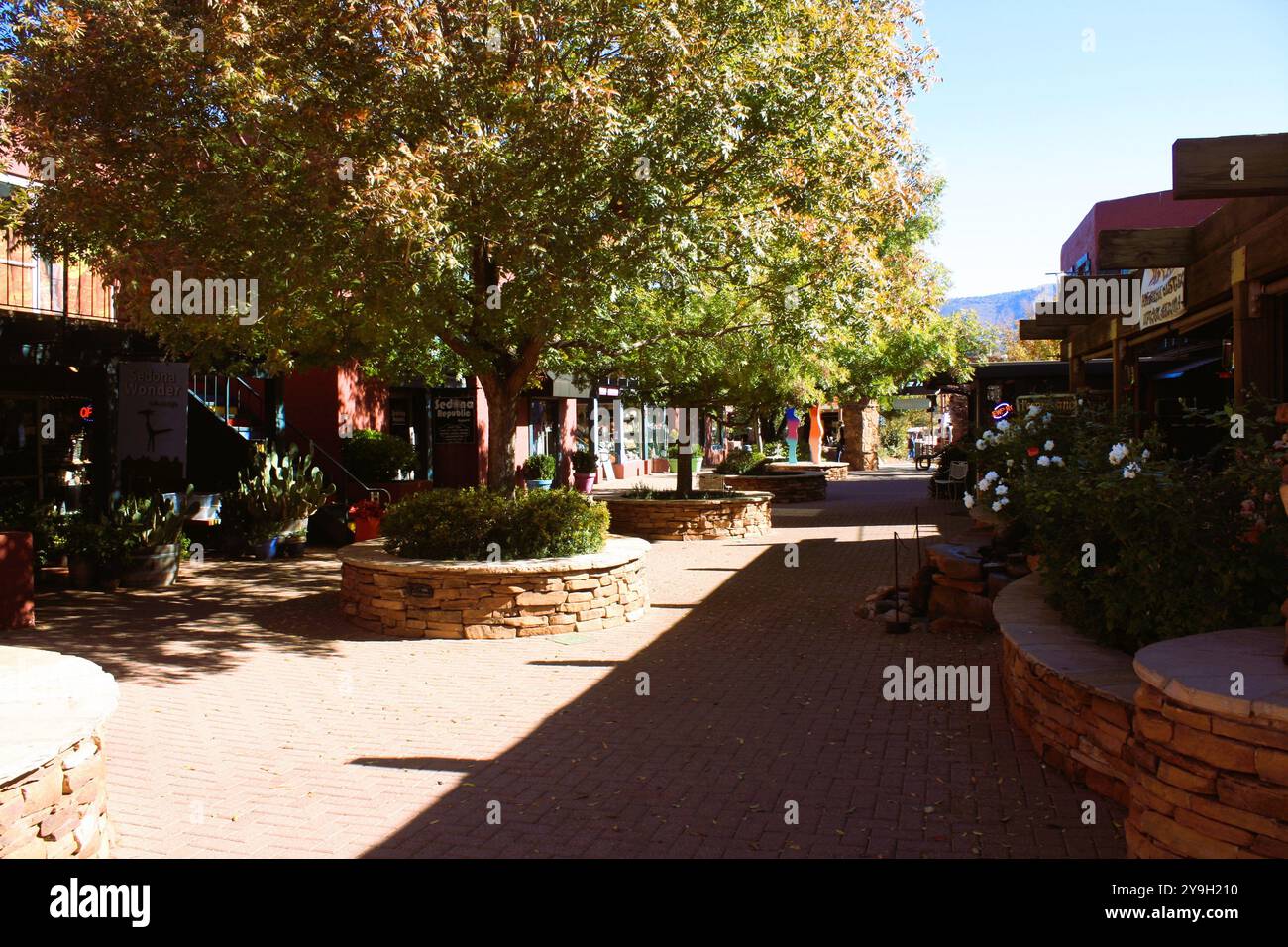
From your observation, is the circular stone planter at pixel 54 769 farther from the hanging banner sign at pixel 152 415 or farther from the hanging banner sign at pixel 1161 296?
the hanging banner sign at pixel 152 415

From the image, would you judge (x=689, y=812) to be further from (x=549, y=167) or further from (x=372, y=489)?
(x=372, y=489)

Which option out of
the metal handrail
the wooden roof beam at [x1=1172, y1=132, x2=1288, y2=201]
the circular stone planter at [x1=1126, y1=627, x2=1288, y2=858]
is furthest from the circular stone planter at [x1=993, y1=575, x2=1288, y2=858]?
the metal handrail

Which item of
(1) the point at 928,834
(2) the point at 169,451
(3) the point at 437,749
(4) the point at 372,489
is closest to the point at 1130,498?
(1) the point at 928,834

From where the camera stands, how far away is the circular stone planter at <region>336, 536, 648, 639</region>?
8.97 metres

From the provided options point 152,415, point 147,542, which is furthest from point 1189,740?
point 152,415

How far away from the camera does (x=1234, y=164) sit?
560 centimetres

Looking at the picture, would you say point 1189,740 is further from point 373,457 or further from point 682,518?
point 373,457

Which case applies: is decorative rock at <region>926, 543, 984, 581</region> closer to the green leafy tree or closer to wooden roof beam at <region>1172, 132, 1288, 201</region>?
the green leafy tree

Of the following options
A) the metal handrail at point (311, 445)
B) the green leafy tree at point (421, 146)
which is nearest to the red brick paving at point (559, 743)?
the green leafy tree at point (421, 146)

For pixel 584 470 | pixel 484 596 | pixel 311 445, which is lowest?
pixel 484 596

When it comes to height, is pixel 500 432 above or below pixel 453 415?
below

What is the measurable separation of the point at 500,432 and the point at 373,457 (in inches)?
288

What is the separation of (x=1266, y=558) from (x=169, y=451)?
1180 cm

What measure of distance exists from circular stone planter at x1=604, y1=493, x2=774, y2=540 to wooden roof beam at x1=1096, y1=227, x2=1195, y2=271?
9354 mm
